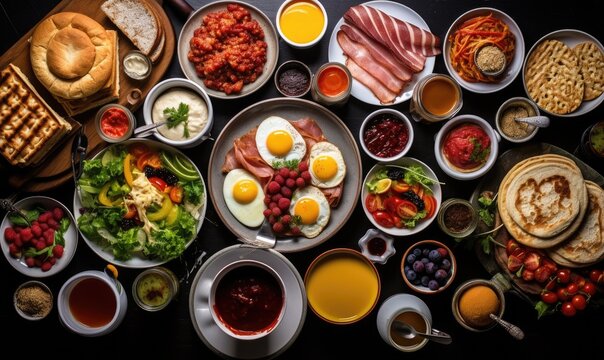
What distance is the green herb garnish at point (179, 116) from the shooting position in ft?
11.5

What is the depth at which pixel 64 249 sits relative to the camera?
3635 mm

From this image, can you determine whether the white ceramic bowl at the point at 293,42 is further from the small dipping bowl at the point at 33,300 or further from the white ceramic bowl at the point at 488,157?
the small dipping bowl at the point at 33,300

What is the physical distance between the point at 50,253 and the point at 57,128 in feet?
3.14

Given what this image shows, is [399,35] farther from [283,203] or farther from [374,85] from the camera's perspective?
[283,203]

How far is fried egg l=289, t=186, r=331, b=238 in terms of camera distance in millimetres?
3537

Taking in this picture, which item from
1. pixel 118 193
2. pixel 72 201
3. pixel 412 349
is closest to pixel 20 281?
pixel 72 201

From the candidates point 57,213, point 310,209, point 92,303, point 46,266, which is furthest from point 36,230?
point 310,209

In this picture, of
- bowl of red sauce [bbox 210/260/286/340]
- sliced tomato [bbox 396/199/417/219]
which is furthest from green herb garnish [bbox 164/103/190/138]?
sliced tomato [bbox 396/199/417/219]

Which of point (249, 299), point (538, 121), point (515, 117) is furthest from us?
point (515, 117)

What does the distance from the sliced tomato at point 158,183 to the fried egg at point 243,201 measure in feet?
1.50

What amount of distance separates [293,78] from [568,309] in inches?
110

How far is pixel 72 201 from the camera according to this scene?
3.78 m

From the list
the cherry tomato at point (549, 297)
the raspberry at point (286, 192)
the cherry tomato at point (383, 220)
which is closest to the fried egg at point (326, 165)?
the raspberry at point (286, 192)

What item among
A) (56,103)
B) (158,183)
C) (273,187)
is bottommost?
(273,187)
